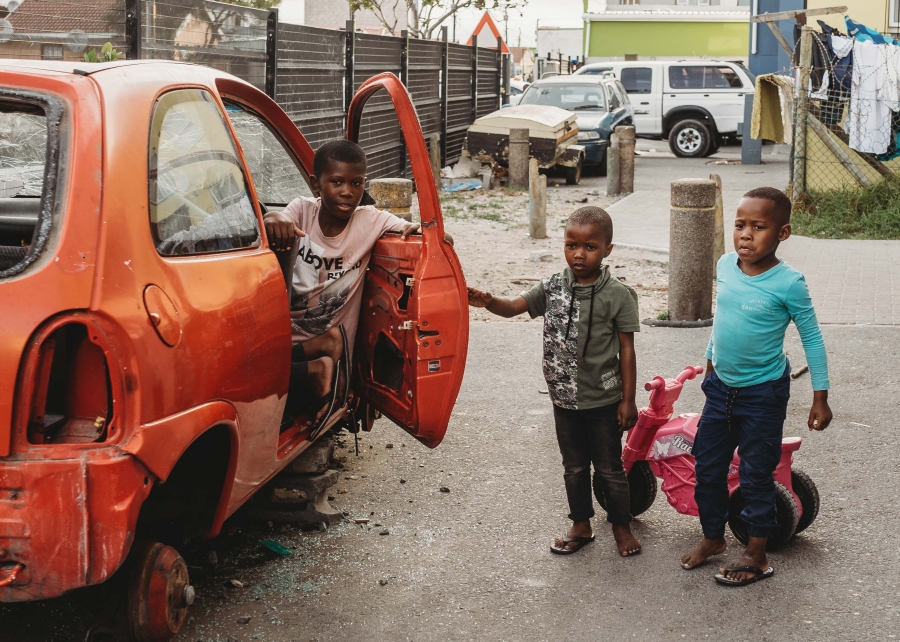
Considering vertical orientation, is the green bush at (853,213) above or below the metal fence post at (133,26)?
below

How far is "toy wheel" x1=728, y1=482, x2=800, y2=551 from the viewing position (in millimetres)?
4148

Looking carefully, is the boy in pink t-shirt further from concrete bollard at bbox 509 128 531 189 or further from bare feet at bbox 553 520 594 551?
concrete bollard at bbox 509 128 531 189

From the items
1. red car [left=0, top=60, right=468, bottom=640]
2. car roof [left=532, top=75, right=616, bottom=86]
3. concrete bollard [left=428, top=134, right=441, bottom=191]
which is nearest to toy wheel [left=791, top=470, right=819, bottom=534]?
red car [left=0, top=60, right=468, bottom=640]

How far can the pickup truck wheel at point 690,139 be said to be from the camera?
23844mm

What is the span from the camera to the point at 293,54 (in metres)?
12.3

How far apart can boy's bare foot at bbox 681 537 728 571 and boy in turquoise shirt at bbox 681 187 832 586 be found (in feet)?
0.08

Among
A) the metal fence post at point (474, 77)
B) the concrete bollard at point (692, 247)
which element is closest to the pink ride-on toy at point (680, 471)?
the concrete bollard at point (692, 247)

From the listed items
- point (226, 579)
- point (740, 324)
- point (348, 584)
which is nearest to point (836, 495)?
point (740, 324)

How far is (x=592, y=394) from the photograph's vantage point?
13.3 feet

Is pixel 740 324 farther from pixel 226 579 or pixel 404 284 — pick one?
pixel 226 579

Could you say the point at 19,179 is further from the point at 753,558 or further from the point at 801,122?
the point at 801,122

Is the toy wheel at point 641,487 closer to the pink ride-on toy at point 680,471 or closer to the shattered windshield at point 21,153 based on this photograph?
the pink ride-on toy at point 680,471

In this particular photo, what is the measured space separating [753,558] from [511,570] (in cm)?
90

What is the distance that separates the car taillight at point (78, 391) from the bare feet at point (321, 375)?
5.15ft
